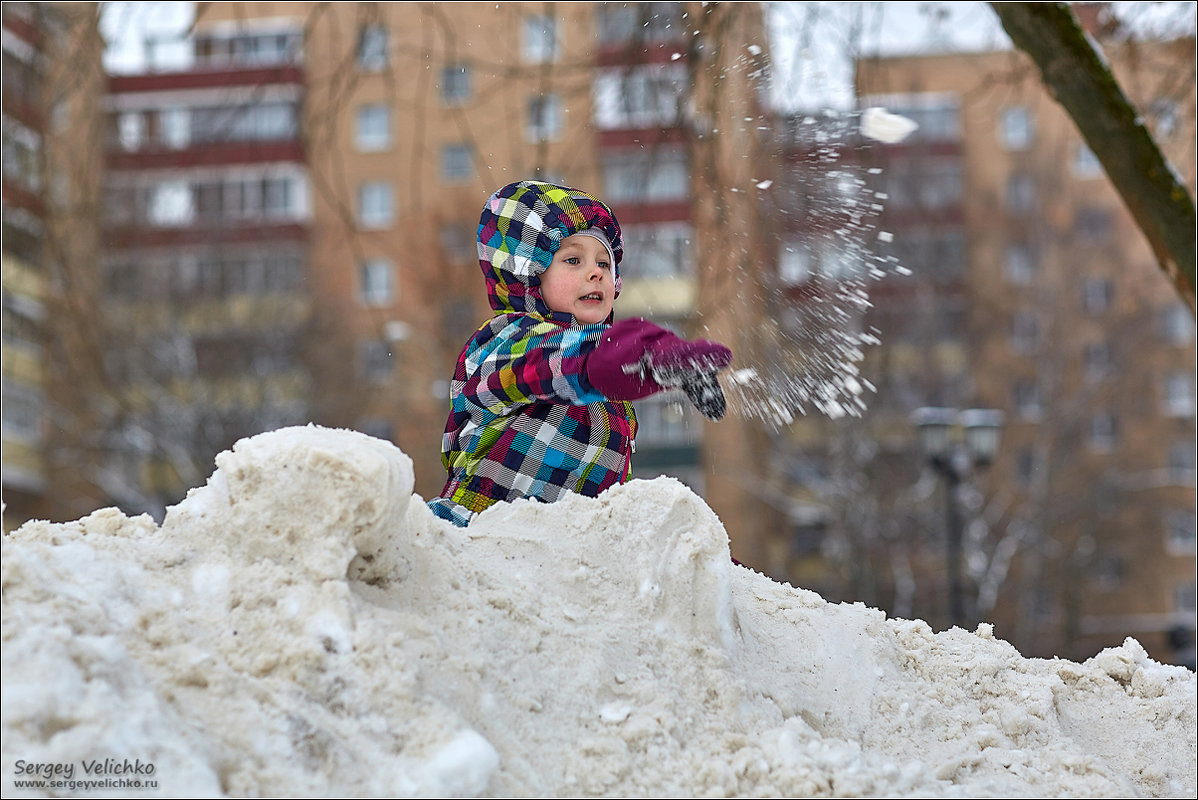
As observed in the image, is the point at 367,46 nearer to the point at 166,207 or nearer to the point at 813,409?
the point at 813,409

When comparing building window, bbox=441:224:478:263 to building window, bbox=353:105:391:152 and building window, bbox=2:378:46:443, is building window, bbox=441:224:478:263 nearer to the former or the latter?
building window, bbox=353:105:391:152

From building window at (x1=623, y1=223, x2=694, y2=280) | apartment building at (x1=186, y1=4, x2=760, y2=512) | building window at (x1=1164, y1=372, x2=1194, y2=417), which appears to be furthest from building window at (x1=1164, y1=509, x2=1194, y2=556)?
building window at (x1=623, y1=223, x2=694, y2=280)

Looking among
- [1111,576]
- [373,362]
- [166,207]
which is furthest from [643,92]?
[1111,576]

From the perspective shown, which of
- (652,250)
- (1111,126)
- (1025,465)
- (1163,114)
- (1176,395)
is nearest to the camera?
(1111,126)

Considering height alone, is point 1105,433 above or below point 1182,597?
above

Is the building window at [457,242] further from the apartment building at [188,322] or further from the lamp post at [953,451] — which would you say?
the lamp post at [953,451]

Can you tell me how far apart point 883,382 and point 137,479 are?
549 inches

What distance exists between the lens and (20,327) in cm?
2509

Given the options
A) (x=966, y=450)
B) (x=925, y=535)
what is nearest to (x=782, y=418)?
(x=966, y=450)

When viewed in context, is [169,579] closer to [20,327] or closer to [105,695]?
[105,695]

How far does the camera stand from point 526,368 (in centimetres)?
270

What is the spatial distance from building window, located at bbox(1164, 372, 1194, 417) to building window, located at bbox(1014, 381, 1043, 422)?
2.72 m

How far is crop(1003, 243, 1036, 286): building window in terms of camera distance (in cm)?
2566

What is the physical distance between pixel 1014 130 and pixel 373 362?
14.0 m
